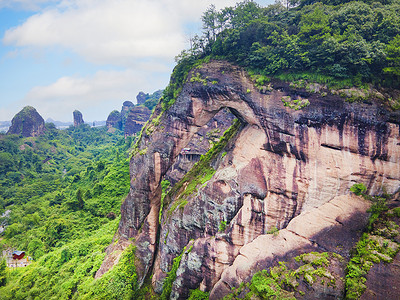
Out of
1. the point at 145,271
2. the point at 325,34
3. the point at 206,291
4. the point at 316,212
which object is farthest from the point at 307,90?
the point at 145,271

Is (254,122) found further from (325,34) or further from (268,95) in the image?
(325,34)

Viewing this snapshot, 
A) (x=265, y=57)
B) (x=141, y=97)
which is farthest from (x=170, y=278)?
(x=141, y=97)

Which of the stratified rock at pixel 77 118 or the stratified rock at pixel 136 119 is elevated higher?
the stratified rock at pixel 77 118

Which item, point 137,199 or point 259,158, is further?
point 137,199

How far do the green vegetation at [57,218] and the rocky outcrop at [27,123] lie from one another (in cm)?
478

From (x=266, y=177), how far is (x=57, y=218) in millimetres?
34833

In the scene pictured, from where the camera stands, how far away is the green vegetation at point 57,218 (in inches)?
767

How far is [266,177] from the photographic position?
1329 cm

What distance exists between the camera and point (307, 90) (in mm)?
12797

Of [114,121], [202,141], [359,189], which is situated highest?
[114,121]

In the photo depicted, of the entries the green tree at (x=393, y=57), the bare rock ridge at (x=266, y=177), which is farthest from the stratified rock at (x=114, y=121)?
the green tree at (x=393, y=57)

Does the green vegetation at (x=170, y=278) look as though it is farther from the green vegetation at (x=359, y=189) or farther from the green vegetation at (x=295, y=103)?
the green vegetation at (x=295, y=103)

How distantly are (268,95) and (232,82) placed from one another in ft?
8.18

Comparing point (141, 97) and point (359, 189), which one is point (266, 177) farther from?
point (141, 97)
